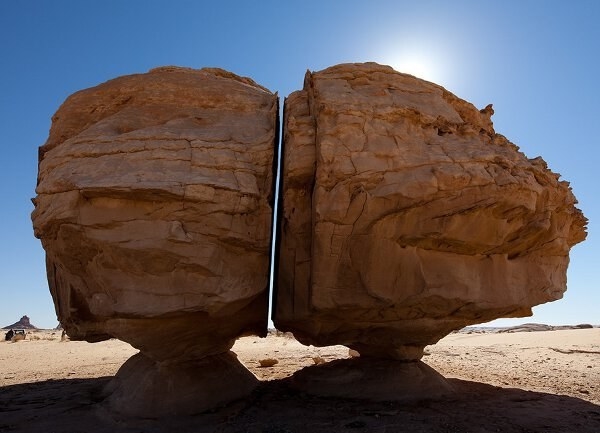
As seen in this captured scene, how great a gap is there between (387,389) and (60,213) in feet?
18.0

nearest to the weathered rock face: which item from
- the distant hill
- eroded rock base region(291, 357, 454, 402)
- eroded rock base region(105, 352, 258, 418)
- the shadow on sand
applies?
eroded rock base region(291, 357, 454, 402)

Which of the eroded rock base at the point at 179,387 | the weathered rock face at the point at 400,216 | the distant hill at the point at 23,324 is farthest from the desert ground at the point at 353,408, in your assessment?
the distant hill at the point at 23,324

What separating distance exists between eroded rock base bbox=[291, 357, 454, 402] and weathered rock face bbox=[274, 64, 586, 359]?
2.91 ft

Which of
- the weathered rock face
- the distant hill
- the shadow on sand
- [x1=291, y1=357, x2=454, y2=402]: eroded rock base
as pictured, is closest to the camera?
the shadow on sand

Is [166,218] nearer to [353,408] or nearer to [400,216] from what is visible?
[400,216]

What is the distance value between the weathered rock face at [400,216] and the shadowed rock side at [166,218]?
62 centimetres

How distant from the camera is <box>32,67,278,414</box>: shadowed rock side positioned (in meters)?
5.73

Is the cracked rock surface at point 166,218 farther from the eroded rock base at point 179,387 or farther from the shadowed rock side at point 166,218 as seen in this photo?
the eroded rock base at point 179,387

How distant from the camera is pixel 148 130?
6352mm

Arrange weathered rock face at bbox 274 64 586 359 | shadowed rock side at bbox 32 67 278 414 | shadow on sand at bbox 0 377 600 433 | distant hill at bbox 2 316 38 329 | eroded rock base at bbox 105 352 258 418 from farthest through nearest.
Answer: distant hill at bbox 2 316 38 329 → eroded rock base at bbox 105 352 258 418 → weathered rock face at bbox 274 64 586 359 → shadowed rock side at bbox 32 67 278 414 → shadow on sand at bbox 0 377 600 433

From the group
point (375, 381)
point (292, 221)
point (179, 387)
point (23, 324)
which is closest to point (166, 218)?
point (292, 221)

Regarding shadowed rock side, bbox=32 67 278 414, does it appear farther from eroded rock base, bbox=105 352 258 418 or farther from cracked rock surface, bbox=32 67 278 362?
eroded rock base, bbox=105 352 258 418

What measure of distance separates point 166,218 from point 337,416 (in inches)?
138

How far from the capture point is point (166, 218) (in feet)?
19.1
